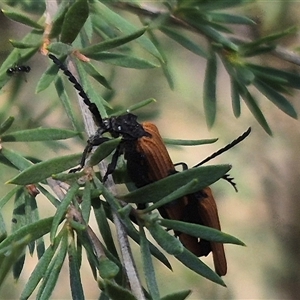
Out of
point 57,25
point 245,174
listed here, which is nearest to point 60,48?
point 57,25

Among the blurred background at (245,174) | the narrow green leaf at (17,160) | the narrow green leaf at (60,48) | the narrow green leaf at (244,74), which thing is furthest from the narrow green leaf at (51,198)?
the blurred background at (245,174)

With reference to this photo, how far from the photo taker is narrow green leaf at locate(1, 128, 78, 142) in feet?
1.35

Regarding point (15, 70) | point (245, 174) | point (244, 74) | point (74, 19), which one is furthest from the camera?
point (245, 174)

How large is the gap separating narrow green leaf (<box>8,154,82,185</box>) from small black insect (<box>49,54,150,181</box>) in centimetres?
2

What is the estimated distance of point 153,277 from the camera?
0.35 meters

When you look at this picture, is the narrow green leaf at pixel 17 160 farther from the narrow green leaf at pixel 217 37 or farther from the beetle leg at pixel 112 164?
the narrow green leaf at pixel 217 37

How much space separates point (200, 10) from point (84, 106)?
0.89ft

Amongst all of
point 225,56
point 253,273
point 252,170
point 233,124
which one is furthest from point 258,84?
point 253,273

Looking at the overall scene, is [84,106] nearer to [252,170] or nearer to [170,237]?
[170,237]

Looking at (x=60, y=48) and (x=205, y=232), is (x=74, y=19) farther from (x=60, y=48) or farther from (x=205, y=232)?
(x=205, y=232)

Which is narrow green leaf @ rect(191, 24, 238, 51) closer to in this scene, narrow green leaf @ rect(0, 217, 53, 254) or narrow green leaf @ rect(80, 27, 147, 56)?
narrow green leaf @ rect(80, 27, 147, 56)

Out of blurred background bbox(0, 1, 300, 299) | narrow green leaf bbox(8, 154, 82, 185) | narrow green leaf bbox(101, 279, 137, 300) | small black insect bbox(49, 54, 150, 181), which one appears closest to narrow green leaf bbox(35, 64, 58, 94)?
small black insect bbox(49, 54, 150, 181)

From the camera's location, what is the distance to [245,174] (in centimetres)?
155

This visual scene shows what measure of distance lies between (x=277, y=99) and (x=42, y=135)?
350mm
